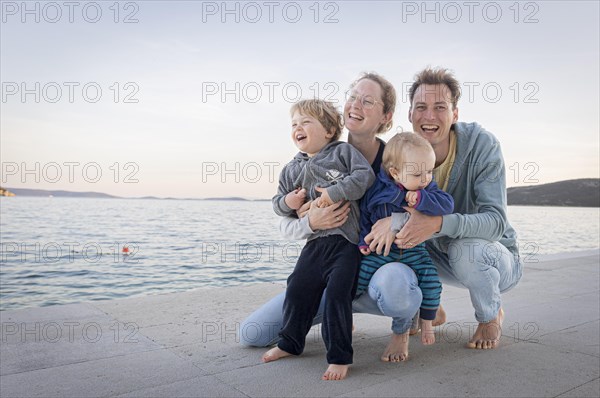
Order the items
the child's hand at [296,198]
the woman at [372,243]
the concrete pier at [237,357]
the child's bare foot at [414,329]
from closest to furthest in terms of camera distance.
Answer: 1. the concrete pier at [237,357]
2. the woman at [372,243]
3. the child's hand at [296,198]
4. the child's bare foot at [414,329]

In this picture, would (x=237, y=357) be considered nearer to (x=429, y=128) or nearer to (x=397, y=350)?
(x=397, y=350)

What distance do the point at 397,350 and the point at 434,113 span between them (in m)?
1.18

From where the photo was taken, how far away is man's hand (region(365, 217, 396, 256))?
2.28 metres

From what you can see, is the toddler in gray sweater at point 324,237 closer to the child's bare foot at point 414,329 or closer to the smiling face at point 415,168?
the smiling face at point 415,168

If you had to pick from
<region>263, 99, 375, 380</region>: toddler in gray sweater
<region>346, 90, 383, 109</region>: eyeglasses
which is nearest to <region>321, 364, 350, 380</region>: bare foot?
<region>263, 99, 375, 380</region>: toddler in gray sweater

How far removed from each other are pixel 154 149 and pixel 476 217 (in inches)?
498

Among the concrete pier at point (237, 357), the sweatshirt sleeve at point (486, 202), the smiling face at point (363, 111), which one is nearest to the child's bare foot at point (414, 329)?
the concrete pier at point (237, 357)

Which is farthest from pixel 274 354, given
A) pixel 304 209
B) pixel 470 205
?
pixel 470 205

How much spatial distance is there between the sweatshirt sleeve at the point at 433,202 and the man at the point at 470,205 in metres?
0.04

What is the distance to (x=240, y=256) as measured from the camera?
38.2 ft

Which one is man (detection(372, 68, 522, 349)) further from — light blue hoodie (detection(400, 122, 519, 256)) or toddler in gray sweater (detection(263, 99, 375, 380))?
toddler in gray sweater (detection(263, 99, 375, 380))

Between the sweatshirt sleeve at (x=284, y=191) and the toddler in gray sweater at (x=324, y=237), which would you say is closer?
the toddler in gray sweater at (x=324, y=237)

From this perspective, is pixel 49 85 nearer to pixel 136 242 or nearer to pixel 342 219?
pixel 342 219

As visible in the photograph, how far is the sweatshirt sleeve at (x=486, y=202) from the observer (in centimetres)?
240
